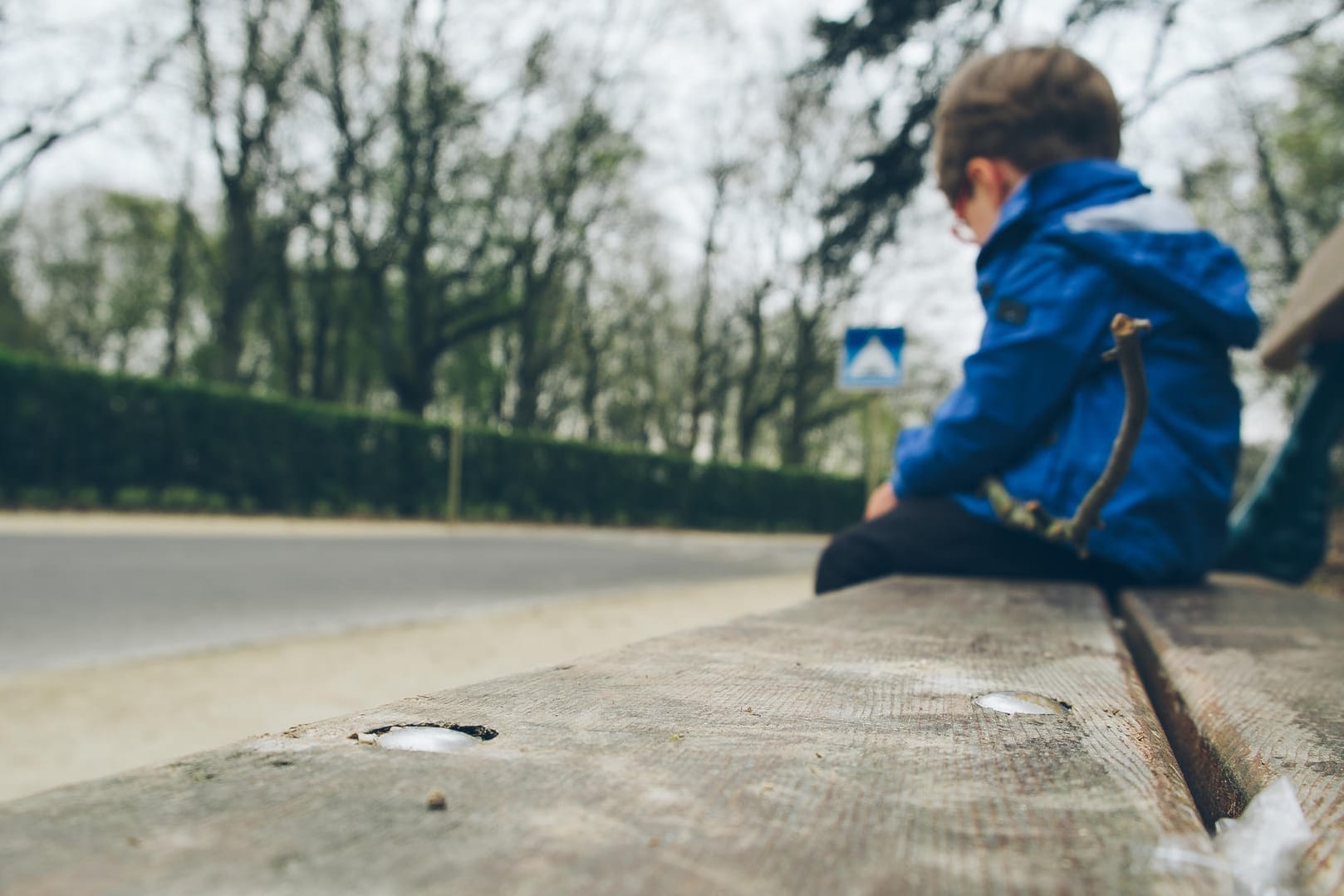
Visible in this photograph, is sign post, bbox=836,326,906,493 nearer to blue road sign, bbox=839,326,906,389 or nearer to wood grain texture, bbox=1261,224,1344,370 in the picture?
blue road sign, bbox=839,326,906,389

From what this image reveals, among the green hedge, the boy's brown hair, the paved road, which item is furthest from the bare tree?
the boy's brown hair

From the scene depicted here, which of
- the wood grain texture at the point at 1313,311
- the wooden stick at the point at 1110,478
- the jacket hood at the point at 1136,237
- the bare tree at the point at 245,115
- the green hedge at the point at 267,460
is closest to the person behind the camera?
the wooden stick at the point at 1110,478

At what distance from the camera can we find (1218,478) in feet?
6.44

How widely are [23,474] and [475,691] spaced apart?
14.9 meters

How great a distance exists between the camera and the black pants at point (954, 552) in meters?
2.07

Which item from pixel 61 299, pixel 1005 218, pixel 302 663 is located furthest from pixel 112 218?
pixel 1005 218

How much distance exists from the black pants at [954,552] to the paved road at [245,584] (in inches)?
177

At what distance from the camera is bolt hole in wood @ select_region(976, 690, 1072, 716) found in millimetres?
769

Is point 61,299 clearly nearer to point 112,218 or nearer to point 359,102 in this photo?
point 112,218

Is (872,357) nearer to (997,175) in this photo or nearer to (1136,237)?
(997,175)

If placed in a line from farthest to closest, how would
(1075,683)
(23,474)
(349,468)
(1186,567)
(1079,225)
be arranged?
1. (349,468)
2. (23,474)
3. (1186,567)
4. (1079,225)
5. (1075,683)

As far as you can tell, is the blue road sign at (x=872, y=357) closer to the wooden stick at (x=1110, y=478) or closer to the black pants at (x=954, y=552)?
the black pants at (x=954, y=552)

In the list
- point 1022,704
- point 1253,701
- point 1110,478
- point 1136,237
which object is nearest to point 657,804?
point 1022,704

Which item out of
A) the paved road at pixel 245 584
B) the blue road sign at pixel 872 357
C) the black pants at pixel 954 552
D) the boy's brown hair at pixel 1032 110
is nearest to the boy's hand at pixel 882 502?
the black pants at pixel 954 552
